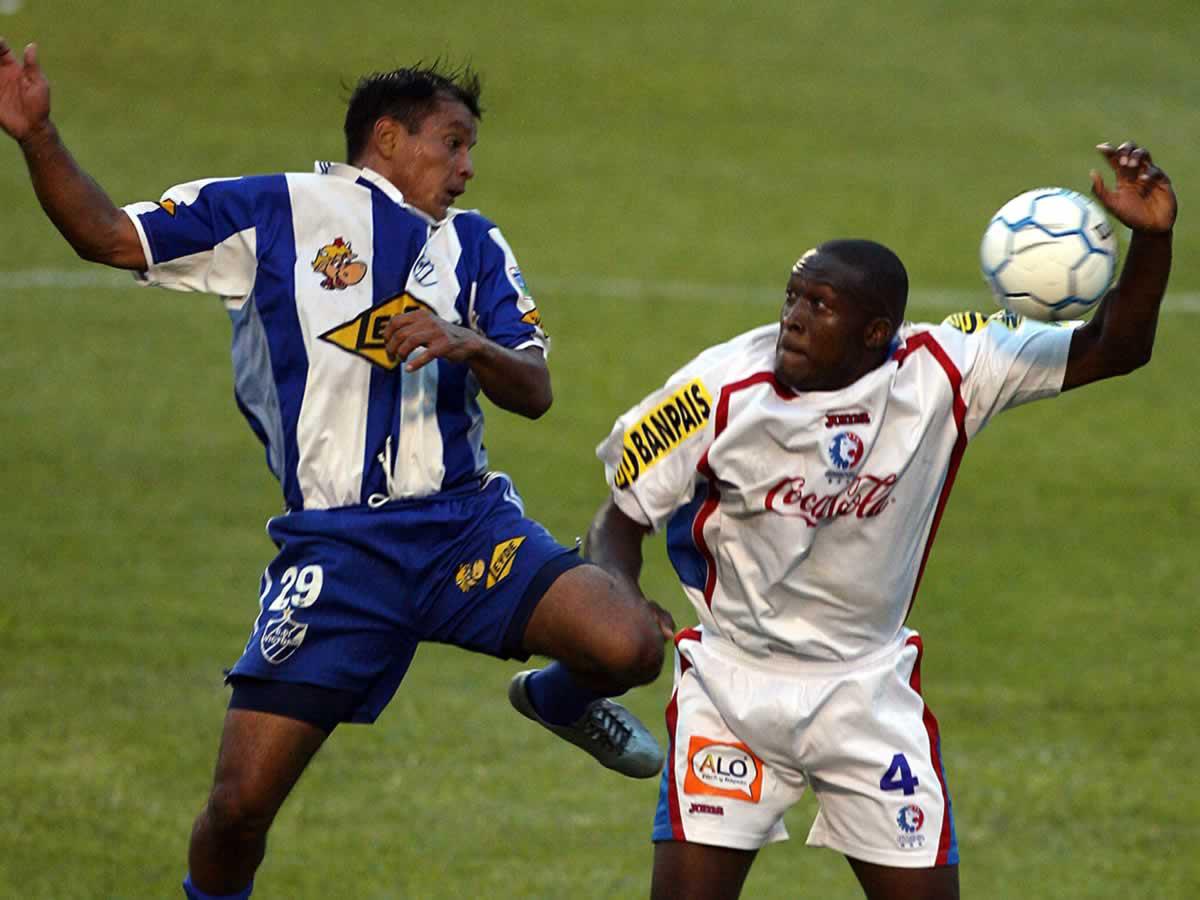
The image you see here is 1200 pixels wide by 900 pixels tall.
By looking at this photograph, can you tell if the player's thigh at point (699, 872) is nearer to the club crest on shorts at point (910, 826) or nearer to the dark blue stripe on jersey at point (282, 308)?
the club crest on shorts at point (910, 826)

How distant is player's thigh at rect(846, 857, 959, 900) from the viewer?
17.6 ft

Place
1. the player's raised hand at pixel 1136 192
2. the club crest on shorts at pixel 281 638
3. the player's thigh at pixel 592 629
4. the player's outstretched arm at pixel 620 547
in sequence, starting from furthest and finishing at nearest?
1. the club crest on shorts at pixel 281 638
2. the player's thigh at pixel 592 629
3. the player's outstretched arm at pixel 620 547
4. the player's raised hand at pixel 1136 192

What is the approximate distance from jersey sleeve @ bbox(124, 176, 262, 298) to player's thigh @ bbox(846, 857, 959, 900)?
8.13 feet

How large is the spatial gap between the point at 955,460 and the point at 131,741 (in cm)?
460

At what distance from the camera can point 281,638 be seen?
19.7ft

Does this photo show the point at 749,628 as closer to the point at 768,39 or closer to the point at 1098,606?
the point at 1098,606

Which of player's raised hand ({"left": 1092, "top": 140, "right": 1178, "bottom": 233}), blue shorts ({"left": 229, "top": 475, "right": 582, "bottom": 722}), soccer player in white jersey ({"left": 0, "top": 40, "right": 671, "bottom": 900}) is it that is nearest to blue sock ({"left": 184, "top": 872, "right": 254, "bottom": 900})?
soccer player in white jersey ({"left": 0, "top": 40, "right": 671, "bottom": 900})

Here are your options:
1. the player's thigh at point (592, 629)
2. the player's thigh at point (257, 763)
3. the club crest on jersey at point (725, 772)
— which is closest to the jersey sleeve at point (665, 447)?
the player's thigh at point (592, 629)

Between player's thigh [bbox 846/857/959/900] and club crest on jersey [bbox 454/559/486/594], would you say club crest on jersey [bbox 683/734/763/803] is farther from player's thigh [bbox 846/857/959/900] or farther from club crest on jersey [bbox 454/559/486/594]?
club crest on jersey [bbox 454/559/486/594]

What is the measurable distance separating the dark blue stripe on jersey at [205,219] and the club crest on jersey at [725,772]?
6.74ft

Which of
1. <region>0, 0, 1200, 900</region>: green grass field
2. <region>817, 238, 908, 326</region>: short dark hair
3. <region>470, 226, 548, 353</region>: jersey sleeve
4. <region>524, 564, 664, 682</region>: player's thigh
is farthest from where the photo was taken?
<region>0, 0, 1200, 900</region>: green grass field

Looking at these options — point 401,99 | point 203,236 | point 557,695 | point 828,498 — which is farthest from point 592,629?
point 401,99

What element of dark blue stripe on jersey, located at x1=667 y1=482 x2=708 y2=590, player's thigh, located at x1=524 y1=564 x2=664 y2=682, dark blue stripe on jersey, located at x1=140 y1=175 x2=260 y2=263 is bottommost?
player's thigh, located at x1=524 y1=564 x2=664 y2=682

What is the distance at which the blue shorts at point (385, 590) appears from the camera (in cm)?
604
